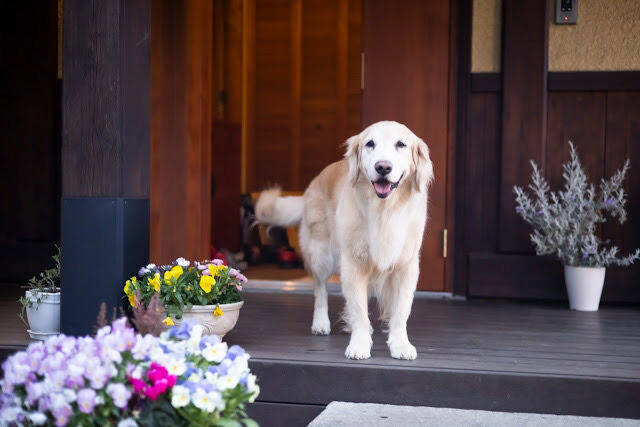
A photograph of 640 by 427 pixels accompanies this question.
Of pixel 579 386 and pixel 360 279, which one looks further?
pixel 360 279

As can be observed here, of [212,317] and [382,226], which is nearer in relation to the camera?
[212,317]

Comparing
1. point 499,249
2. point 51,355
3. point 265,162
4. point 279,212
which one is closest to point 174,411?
point 51,355

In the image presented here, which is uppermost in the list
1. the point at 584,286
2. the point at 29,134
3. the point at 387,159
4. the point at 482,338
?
the point at 29,134

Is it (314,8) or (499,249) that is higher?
(314,8)

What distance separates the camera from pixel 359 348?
Answer: 274cm

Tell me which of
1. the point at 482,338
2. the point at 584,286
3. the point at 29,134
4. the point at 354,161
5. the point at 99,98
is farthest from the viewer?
the point at 29,134

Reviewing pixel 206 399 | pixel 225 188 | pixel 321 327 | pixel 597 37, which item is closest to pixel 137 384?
pixel 206 399

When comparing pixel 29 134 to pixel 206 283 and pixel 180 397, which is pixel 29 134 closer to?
pixel 206 283

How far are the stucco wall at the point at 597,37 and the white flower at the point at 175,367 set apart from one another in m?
3.09

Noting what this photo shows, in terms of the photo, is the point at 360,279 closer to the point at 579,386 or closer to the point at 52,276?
the point at 579,386

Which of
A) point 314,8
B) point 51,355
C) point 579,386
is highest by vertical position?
point 314,8

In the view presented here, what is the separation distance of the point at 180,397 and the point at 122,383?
13 cm

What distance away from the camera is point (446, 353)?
281cm

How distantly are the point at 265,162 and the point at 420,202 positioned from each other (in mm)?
4648
